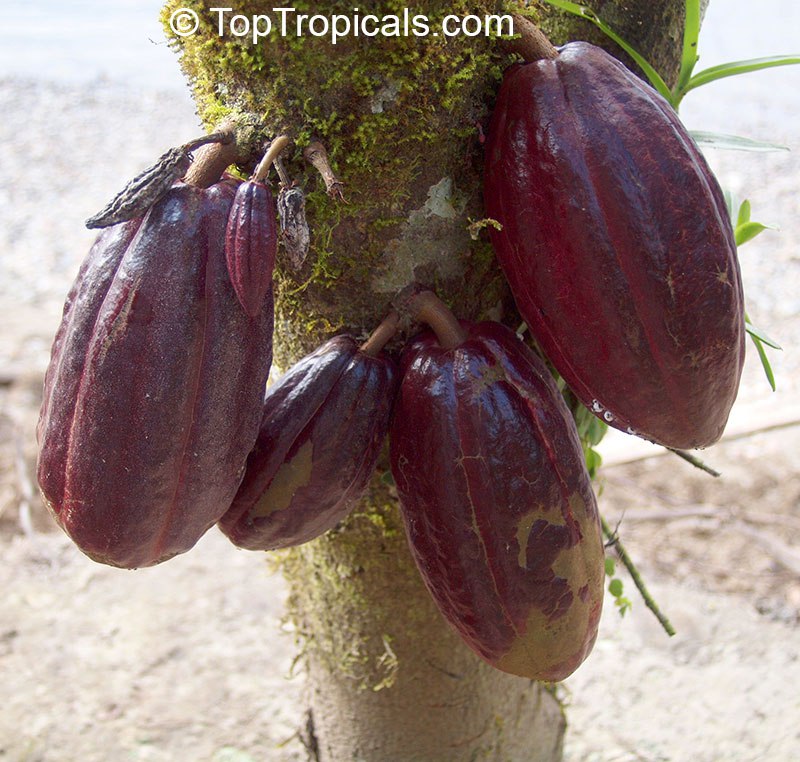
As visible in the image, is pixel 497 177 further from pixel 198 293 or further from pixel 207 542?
pixel 207 542

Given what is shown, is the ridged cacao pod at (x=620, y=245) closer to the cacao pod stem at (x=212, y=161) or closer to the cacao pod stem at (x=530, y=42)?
the cacao pod stem at (x=530, y=42)

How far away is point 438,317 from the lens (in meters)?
1.08

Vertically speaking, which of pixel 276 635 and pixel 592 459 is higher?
pixel 592 459

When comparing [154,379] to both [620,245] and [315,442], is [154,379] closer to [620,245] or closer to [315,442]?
[315,442]

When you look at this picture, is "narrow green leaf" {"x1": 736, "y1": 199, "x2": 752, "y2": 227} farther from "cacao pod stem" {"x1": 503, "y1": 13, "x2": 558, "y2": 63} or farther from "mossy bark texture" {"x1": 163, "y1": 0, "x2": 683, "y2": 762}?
"cacao pod stem" {"x1": 503, "y1": 13, "x2": 558, "y2": 63}

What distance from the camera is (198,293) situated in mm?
933

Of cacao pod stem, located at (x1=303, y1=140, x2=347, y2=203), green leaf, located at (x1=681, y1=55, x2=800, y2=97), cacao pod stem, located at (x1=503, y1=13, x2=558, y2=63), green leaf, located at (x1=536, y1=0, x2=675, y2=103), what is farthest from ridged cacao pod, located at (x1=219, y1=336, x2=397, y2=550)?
green leaf, located at (x1=681, y1=55, x2=800, y2=97)

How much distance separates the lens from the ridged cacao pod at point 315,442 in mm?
1071

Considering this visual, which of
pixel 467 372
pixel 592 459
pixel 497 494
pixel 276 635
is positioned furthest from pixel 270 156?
pixel 276 635

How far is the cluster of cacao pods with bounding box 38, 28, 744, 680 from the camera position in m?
0.94

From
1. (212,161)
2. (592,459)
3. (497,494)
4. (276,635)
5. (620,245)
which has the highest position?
(212,161)

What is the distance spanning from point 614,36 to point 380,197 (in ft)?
1.24

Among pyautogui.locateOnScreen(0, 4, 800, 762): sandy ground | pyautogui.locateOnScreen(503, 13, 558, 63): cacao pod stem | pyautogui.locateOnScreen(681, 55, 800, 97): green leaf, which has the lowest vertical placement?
pyautogui.locateOnScreen(0, 4, 800, 762): sandy ground

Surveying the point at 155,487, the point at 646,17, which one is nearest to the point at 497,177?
the point at 646,17
